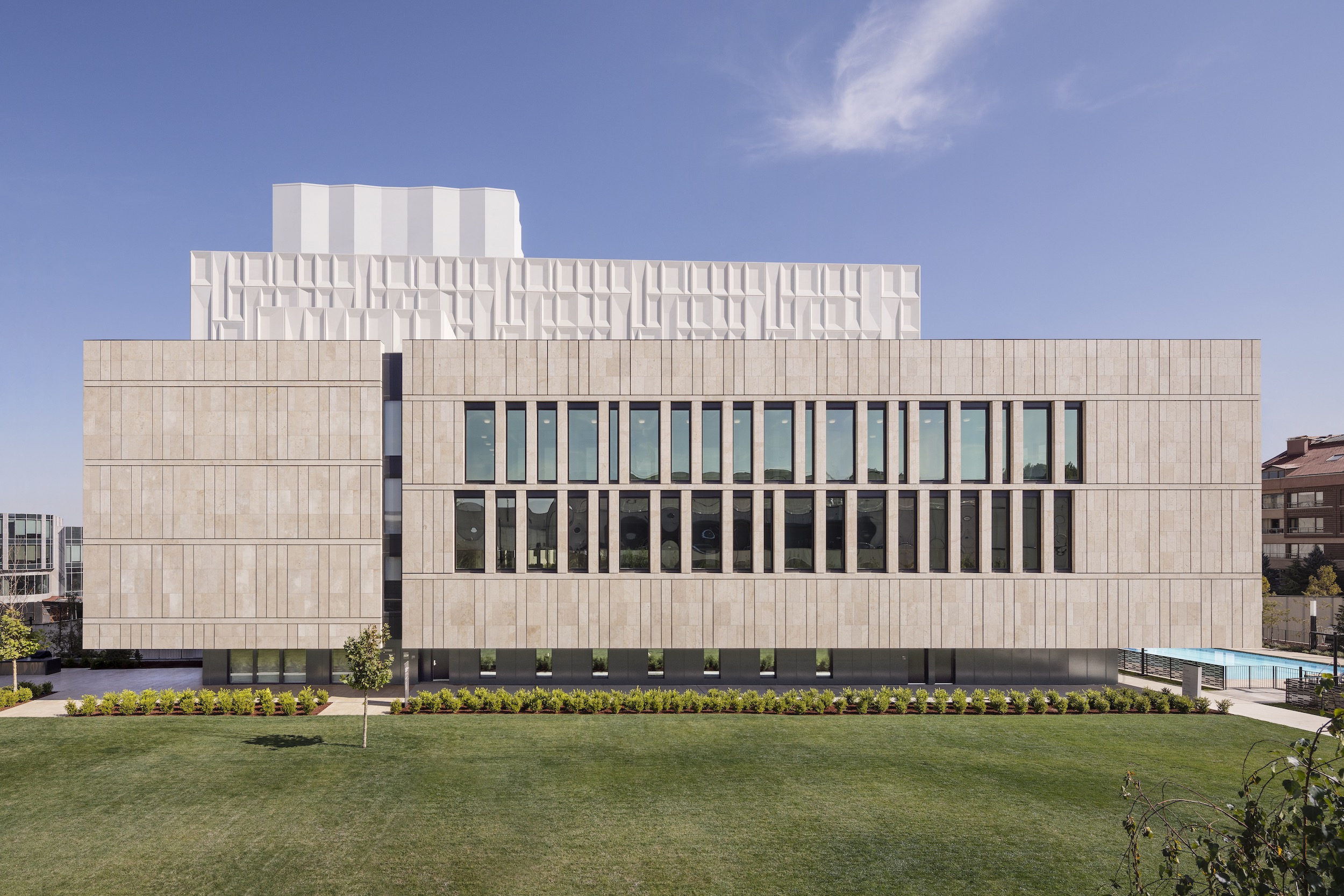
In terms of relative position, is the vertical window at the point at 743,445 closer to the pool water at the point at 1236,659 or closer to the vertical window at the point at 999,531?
the vertical window at the point at 999,531

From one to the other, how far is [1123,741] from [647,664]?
17.1 meters

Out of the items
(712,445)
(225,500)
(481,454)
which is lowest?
(225,500)

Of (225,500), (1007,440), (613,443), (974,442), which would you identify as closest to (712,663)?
(613,443)

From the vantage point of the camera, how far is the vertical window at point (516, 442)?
2738 cm

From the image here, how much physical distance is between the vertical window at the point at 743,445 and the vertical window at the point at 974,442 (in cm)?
895

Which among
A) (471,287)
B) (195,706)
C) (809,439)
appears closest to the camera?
(195,706)

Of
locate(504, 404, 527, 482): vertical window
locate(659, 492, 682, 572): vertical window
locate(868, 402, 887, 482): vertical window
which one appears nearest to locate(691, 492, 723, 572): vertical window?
locate(659, 492, 682, 572): vertical window

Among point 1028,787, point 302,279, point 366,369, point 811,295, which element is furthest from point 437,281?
point 1028,787

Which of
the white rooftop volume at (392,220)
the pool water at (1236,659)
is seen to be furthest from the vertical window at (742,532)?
the white rooftop volume at (392,220)

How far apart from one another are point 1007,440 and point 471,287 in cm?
3243

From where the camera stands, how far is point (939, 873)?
13.6 m

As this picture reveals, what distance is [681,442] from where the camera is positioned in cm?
2770

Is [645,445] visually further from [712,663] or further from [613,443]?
[712,663]

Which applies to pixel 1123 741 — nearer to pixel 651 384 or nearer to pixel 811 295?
pixel 651 384
